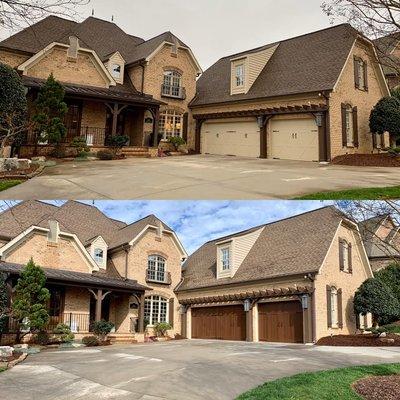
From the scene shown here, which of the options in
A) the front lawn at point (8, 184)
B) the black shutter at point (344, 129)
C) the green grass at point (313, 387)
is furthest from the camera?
the black shutter at point (344, 129)

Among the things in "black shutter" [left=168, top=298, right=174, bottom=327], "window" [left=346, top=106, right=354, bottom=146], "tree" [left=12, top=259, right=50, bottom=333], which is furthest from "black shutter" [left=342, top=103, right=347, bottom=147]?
"tree" [left=12, top=259, right=50, bottom=333]

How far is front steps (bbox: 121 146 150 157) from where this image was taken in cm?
2616

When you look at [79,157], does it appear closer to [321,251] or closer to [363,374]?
[321,251]

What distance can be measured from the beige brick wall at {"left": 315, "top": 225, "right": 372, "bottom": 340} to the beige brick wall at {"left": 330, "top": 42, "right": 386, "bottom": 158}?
526 cm

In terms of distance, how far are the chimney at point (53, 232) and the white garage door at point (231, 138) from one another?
12.4 meters

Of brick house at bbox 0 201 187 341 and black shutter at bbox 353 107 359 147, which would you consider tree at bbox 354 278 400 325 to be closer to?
black shutter at bbox 353 107 359 147

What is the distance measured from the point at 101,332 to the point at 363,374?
44.2ft

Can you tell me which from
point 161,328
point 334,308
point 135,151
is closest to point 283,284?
point 334,308

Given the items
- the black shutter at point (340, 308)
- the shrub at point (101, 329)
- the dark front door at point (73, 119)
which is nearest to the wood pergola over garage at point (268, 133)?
the black shutter at point (340, 308)

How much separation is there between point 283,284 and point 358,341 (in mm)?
4357

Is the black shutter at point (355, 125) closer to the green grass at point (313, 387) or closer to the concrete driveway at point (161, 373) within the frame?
the concrete driveway at point (161, 373)

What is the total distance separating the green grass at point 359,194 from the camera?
38.2 feet

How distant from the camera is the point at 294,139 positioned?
25.9 metres

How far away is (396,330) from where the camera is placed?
19203mm
